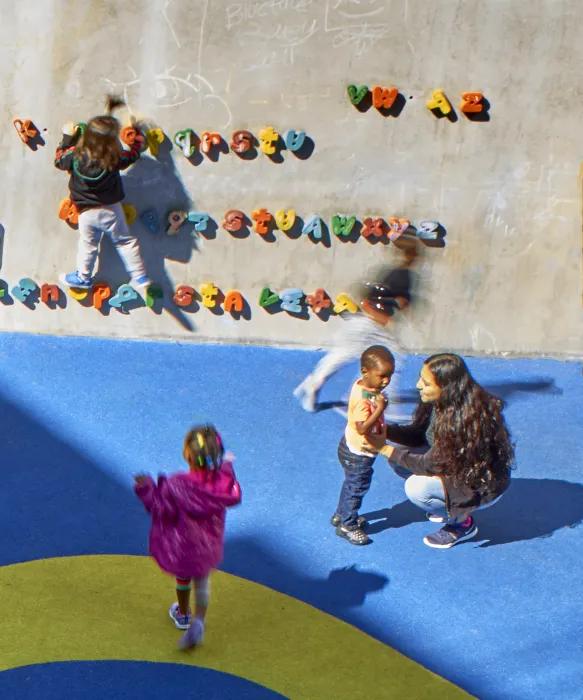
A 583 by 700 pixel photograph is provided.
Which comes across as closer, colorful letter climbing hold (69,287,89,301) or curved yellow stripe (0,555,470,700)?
curved yellow stripe (0,555,470,700)

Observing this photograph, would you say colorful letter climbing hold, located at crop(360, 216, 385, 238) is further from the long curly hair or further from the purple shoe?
the purple shoe

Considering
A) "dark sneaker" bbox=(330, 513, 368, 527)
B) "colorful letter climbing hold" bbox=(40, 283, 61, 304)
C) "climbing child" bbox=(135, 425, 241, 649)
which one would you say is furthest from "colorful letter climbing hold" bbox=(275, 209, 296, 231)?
"climbing child" bbox=(135, 425, 241, 649)

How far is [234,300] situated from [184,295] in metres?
0.44

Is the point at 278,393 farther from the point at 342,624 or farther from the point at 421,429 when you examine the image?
the point at 342,624

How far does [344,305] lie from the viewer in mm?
8531

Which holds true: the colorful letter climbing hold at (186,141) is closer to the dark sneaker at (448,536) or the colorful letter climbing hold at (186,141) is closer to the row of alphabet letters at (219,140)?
the row of alphabet letters at (219,140)

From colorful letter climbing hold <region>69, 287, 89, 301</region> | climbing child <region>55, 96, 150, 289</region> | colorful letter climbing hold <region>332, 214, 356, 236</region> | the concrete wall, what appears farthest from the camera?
colorful letter climbing hold <region>69, 287, 89, 301</region>

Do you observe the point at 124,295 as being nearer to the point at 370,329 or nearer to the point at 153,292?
the point at 153,292

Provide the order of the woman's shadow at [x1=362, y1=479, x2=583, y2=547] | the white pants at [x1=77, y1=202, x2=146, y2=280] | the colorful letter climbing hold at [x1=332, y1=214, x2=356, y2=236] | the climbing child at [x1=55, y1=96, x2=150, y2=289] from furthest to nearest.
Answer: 1. the colorful letter climbing hold at [x1=332, y1=214, x2=356, y2=236]
2. the white pants at [x1=77, y1=202, x2=146, y2=280]
3. the climbing child at [x1=55, y1=96, x2=150, y2=289]
4. the woman's shadow at [x1=362, y1=479, x2=583, y2=547]

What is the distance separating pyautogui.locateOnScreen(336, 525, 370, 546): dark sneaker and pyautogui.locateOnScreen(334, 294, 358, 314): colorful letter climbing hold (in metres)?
2.63

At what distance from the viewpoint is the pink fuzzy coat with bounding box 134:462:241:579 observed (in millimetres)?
4973

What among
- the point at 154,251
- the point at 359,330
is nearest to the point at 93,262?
the point at 154,251

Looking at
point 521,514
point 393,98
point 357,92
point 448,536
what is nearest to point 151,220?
point 357,92

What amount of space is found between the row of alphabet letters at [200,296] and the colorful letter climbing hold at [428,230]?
2.75 feet
